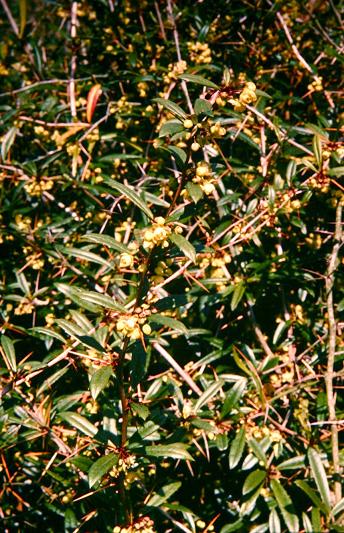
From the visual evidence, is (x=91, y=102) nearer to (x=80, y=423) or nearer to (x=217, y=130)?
(x=217, y=130)

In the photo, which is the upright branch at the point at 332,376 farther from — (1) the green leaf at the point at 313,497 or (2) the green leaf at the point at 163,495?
(2) the green leaf at the point at 163,495

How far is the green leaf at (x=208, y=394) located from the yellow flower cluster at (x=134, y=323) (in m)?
0.53

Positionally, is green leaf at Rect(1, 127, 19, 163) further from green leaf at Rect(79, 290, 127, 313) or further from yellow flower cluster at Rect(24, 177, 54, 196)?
green leaf at Rect(79, 290, 127, 313)

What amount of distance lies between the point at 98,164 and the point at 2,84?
1.12 metres

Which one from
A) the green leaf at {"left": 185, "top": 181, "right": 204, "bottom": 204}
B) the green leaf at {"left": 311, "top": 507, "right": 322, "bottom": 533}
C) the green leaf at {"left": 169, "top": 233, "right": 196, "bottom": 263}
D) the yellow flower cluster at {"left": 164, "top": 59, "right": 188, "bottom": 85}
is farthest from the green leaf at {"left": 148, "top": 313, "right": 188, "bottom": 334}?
the yellow flower cluster at {"left": 164, "top": 59, "right": 188, "bottom": 85}

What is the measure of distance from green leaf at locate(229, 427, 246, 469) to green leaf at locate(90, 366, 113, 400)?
0.57 m

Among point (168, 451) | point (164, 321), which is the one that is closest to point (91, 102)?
point (164, 321)

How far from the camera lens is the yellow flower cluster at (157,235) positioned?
1.17m

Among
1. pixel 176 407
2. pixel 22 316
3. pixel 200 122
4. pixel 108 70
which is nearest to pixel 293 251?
pixel 176 407

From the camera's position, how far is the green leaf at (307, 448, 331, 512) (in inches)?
56.7

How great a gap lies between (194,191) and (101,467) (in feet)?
2.55

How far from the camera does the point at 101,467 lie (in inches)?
51.1

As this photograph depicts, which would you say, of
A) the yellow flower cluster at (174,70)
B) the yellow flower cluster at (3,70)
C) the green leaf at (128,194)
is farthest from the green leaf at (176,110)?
the yellow flower cluster at (3,70)

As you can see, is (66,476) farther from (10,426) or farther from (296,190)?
(296,190)
